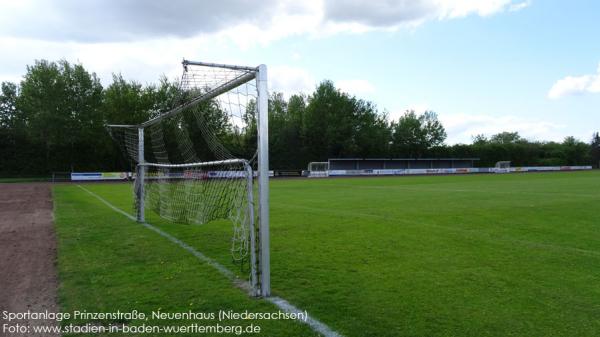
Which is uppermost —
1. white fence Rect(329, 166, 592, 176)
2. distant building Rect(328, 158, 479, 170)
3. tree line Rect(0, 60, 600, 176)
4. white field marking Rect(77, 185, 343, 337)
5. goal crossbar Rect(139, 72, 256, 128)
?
tree line Rect(0, 60, 600, 176)

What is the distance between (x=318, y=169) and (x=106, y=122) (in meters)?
24.2

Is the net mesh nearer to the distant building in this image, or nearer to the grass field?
the grass field

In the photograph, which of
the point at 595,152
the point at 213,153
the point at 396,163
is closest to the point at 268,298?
the point at 213,153

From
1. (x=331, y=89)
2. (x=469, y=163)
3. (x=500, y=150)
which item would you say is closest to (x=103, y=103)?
(x=331, y=89)

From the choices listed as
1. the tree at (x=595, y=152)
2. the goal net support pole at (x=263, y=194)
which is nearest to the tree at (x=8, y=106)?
the goal net support pole at (x=263, y=194)

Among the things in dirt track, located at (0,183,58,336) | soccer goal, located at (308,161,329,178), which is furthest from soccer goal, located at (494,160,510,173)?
dirt track, located at (0,183,58,336)

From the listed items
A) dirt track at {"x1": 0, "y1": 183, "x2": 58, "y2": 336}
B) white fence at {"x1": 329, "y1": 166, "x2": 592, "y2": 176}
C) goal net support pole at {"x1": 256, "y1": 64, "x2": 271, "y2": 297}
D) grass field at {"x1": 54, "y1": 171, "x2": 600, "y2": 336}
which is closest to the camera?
grass field at {"x1": 54, "y1": 171, "x2": 600, "y2": 336}

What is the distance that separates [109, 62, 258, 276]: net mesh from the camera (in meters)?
5.94

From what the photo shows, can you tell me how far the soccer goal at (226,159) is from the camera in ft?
16.6

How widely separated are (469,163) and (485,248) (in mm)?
65798

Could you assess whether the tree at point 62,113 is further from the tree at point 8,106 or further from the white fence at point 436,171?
the white fence at point 436,171

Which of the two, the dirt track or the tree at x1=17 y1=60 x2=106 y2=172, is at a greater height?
the tree at x1=17 y1=60 x2=106 y2=172

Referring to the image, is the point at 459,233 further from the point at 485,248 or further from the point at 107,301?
the point at 107,301

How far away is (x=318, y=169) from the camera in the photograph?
52.3 m
